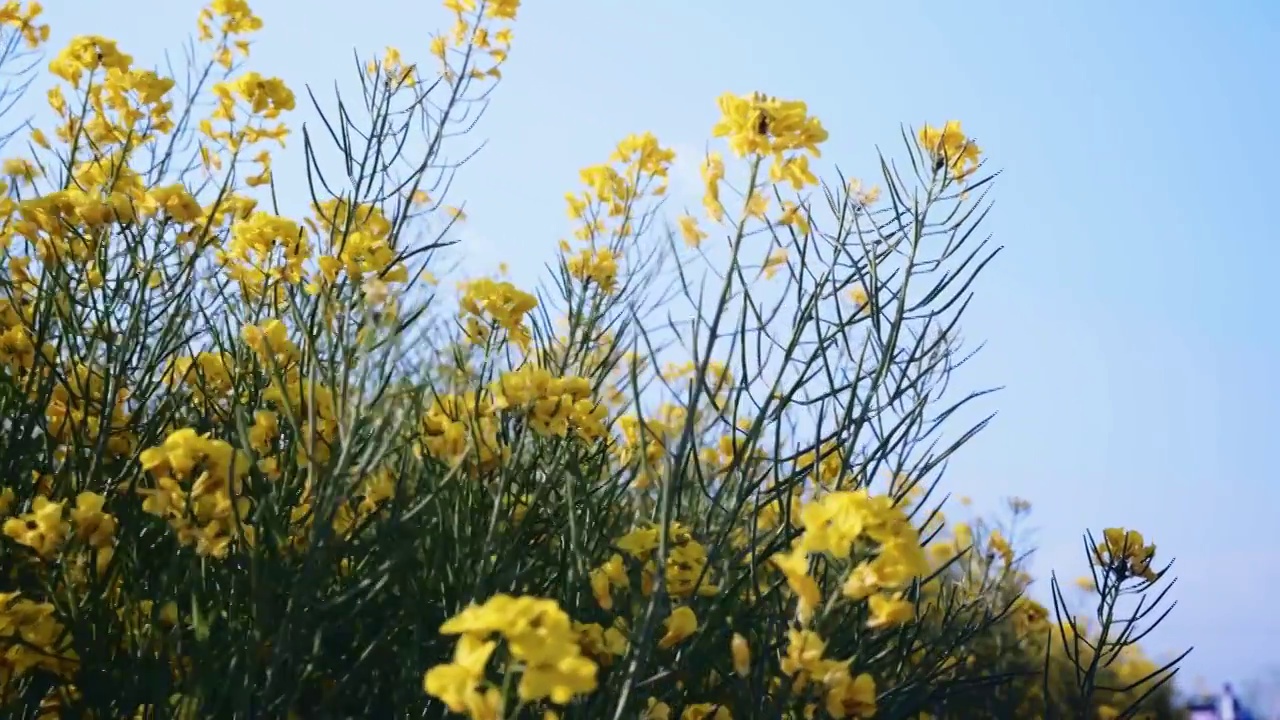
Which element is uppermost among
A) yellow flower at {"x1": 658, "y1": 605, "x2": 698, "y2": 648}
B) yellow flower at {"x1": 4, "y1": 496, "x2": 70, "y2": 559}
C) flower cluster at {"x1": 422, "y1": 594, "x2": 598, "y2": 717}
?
yellow flower at {"x1": 658, "y1": 605, "x2": 698, "y2": 648}

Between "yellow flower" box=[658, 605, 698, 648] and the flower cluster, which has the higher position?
"yellow flower" box=[658, 605, 698, 648]

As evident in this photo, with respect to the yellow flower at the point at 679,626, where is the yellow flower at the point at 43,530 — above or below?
below

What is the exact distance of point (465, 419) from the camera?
2117 mm

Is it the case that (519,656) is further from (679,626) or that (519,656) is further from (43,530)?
(43,530)

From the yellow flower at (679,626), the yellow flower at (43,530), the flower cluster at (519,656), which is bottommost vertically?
the flower cluster at (519,656)

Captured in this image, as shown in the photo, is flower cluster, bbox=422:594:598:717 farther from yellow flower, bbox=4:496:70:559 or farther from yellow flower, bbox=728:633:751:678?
yellow flower, bbox=4:496:70:559

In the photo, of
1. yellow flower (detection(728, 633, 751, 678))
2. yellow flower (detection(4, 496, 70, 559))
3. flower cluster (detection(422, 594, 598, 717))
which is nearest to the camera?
flower cluster (detection(422, 594, 598, 717))

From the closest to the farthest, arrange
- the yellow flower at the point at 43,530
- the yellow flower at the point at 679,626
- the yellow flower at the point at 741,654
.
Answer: the yellow flower at the point at 741,654 < the yellow flower at the point at 679,626 < the yellow flower at the point at 43,530

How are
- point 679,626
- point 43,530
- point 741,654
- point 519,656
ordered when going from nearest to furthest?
point 519,656 → point 741,654 → point 679,626 → point 43,530

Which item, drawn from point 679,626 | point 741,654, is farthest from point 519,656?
point 679,626

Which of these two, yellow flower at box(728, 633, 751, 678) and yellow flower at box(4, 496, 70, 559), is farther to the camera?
yellow flower at box(4, 496, 70, 559)

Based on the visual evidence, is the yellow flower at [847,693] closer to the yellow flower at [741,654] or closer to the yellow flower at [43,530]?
the yellow flower at [741,654]

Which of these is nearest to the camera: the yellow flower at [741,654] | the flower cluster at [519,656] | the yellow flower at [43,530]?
the flower cluster at [519,656]

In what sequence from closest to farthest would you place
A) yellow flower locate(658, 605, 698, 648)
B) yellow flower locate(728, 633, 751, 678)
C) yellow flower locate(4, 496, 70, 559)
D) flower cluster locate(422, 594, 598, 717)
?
flower cluster locate(422, 594, 598, 717)
yellow flower locate(728, 633, 751, 678)
yellow flower locate(658, 605, 698, 648)
yellow flower locate(4, 496, 70, 559)
